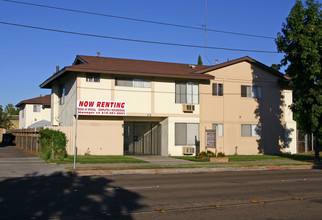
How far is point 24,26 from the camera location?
19.2 m

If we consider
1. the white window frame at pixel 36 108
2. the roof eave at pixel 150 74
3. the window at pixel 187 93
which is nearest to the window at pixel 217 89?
the roof eave at pixel 150 74

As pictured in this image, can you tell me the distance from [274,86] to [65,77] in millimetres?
17837

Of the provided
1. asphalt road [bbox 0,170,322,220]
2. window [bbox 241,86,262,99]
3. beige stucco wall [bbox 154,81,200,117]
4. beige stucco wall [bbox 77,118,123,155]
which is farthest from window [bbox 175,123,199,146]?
asphalt road [bbox 0,170,322,220]

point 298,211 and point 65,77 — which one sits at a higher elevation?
point 65,77

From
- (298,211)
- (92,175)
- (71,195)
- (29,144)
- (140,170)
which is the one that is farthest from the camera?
(29,144)

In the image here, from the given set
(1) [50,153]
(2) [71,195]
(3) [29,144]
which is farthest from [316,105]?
(3) [29,144]

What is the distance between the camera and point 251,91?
31062mm

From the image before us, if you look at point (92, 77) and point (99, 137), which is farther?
point (99, 137)

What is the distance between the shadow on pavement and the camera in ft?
26.3

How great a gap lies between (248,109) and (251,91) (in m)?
1.61

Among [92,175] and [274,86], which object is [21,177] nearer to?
[92,175]

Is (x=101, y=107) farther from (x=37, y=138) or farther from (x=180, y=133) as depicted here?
(x=180, y=133)

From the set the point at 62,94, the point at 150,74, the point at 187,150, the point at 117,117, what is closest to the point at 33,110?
the point at 62,94

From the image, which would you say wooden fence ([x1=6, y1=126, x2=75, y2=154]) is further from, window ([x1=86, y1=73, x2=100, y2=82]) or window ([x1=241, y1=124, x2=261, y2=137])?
window ([x1=241, y1=124, x2=261, y2=137])
